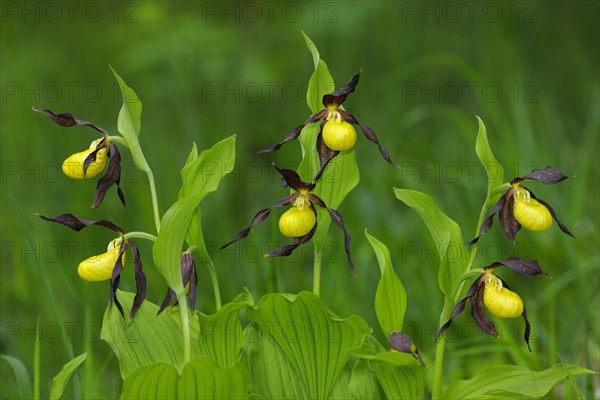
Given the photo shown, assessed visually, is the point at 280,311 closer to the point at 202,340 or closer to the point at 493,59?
the point at 202,340

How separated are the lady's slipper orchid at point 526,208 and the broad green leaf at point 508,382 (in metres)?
0.24

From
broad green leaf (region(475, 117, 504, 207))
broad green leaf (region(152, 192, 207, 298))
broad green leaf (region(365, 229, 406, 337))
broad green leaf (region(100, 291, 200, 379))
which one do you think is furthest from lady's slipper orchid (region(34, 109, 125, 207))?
broad green leaf (region(475, 117, 504, 207))

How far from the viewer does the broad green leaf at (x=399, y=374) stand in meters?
1.17

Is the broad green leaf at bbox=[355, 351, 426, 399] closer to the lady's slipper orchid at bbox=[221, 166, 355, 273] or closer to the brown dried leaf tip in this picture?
the brown dried leaf tip

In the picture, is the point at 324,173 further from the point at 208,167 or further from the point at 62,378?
the point at 62,378

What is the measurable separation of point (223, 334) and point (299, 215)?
252mm

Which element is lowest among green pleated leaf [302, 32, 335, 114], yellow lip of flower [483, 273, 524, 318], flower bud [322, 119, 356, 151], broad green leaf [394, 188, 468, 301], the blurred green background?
the blurred green background

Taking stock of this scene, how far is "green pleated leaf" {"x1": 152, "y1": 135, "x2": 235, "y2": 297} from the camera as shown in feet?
3.59

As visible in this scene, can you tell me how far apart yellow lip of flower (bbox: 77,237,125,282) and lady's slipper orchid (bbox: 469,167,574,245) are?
59cm

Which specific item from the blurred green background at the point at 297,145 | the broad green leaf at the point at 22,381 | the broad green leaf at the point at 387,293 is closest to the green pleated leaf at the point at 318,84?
the broad green leaf at the point at 387,293

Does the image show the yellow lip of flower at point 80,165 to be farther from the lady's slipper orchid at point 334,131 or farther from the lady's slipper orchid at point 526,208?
the lady's slipper orchid at point 526,208

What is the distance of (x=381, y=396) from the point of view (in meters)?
1.33

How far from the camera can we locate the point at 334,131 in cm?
117

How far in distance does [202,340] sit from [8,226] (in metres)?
1.89
